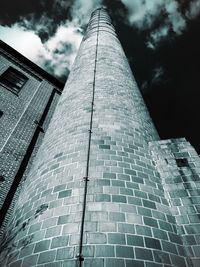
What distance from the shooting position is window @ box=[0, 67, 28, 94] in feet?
36.4

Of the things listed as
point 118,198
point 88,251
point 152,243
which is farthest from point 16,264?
point 152,243

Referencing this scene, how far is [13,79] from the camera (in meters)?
11.9

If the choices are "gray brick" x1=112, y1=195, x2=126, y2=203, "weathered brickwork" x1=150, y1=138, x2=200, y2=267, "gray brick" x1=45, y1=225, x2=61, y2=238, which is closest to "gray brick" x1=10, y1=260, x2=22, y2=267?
"gray brick" x1=45, y1=225, x2=61, y2=238

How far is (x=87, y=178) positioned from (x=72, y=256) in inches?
52.5

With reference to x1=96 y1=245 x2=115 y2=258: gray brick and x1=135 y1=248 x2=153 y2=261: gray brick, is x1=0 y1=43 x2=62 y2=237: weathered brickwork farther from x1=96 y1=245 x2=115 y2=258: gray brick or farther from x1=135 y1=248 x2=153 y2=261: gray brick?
x1=135 y1=248 x2=153 y2=261: gray brick

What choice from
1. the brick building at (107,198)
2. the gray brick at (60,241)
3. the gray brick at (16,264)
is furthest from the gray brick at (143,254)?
the gray brick at (16,264)

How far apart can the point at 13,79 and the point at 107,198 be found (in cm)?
994

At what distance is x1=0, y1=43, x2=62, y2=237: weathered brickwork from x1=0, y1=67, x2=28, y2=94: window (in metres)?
0.23

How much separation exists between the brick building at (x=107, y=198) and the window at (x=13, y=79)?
5.73m

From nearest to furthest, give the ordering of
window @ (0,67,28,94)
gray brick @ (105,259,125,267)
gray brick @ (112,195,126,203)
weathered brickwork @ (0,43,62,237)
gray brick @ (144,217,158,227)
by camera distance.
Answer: gray brick @ (105,259,125,267), gray brick @ (144,217,158,227), gray brick @ (112,195,126,203), weathered brickwork @ (0,43,62,237), window @ (0,67,28,94)

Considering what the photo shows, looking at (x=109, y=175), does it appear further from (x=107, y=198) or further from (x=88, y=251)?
(x=88, y=251)

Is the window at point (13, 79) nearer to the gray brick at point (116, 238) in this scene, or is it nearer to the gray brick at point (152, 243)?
the gray brick at point (116, 238)

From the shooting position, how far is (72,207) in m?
3.64

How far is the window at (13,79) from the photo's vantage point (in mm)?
11088
